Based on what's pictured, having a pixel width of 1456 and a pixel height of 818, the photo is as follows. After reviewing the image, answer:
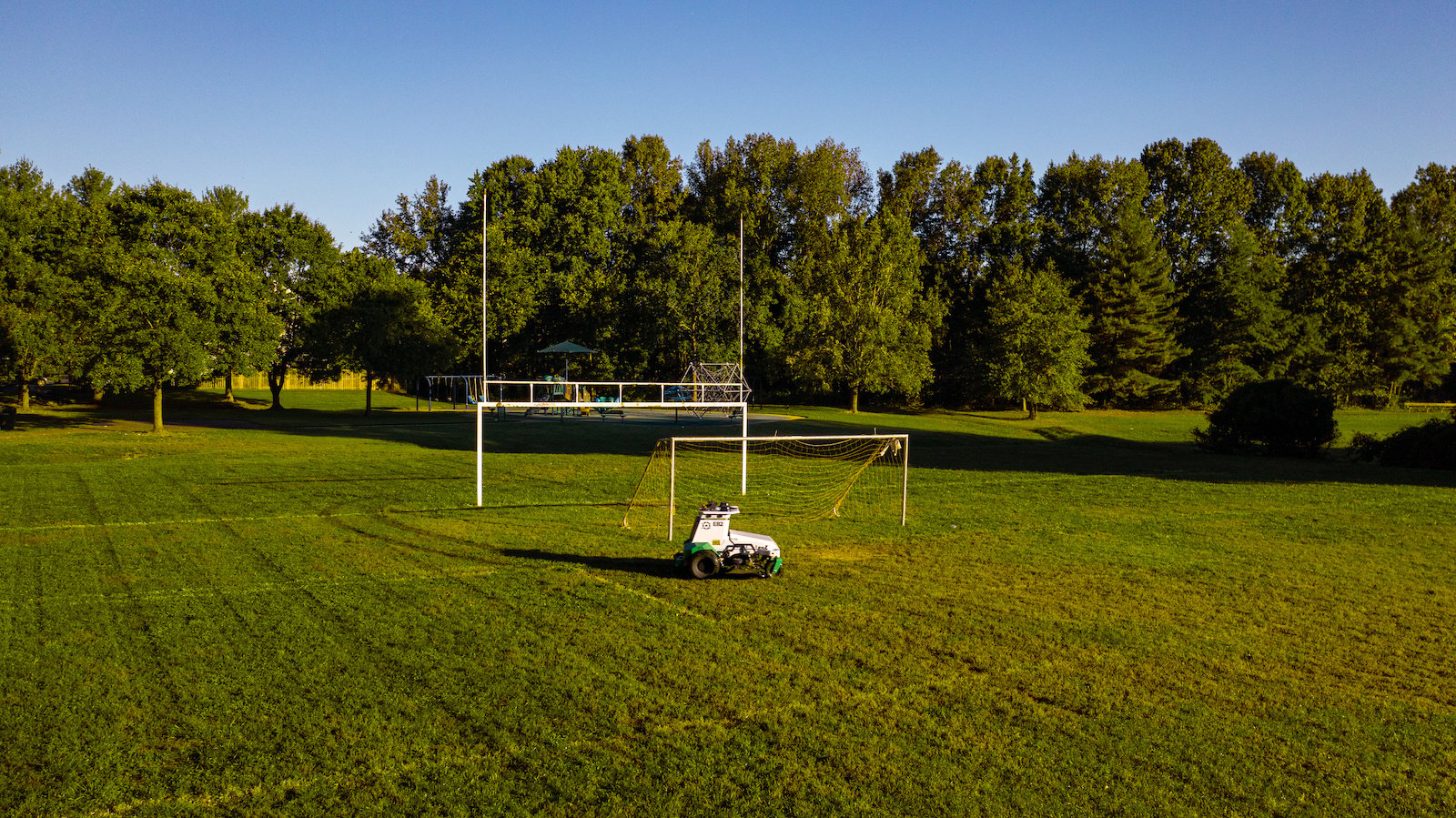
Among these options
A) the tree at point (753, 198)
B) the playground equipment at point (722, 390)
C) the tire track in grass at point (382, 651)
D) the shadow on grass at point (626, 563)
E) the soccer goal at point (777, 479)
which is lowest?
the tire track in grass at point (382, 651)

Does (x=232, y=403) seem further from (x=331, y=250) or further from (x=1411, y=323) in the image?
(x=1411, y=323)

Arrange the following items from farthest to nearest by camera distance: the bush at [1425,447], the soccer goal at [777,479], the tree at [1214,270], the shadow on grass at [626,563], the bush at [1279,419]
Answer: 1. the tree at [1214,270]
2. the bush at [1279,419]
3. the bush at [1425,447]
4. the soccer goal at [777,479]
5. the shadow on grass at [626,563]

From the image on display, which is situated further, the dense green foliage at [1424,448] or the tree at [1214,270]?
the tree at [1214,270]

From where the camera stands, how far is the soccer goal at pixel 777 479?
771 inches

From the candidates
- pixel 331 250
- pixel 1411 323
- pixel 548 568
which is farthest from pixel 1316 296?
pixel 548 568

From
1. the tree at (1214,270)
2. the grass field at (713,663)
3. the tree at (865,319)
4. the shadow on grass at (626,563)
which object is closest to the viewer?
the grass field at (713,663)

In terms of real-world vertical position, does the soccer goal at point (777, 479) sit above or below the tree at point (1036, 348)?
below

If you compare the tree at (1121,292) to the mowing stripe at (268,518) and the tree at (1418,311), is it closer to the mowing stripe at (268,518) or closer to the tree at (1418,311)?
the tree at (1418,311)

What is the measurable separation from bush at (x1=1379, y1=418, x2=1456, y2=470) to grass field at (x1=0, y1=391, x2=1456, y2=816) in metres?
14.1

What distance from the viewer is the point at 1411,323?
7594 cm

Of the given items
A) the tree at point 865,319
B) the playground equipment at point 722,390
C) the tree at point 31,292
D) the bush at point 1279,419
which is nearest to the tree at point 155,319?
the tree at point 31,292

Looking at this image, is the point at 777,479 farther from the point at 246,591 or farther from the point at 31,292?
the point at 31,292

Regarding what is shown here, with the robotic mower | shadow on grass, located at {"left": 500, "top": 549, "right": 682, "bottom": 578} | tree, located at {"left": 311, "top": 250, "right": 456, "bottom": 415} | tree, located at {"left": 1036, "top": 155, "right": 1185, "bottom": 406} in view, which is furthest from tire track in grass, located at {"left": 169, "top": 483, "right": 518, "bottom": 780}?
tree, located at {"left": 1036, "top": 155, "right": 1185, "bottom": 406}

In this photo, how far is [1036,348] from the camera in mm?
57219
